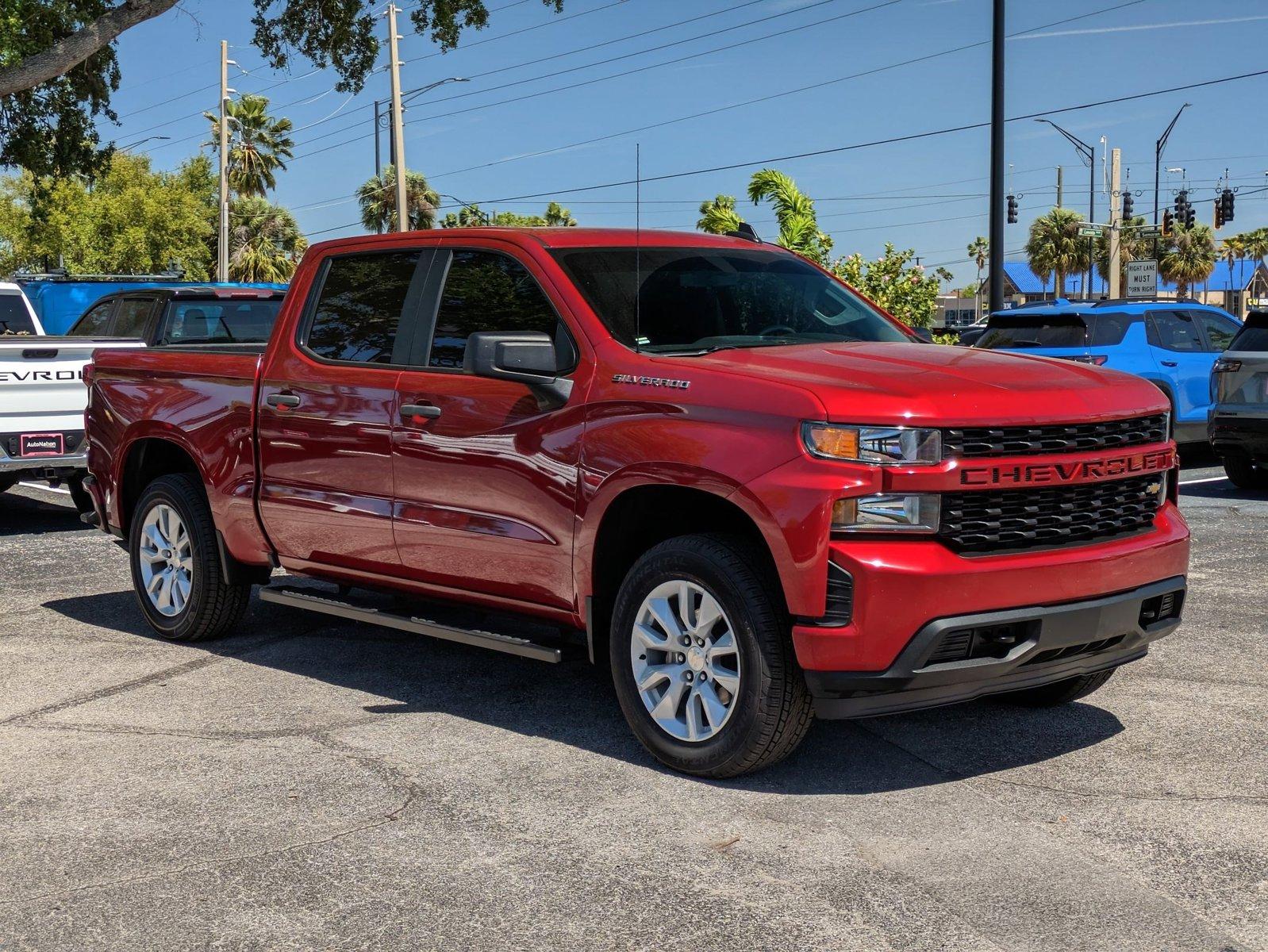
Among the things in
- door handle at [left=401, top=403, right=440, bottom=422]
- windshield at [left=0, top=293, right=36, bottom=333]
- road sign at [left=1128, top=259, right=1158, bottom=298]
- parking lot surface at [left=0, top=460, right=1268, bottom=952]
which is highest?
road sign at [left=1128, top=259, right=1158, bottom=298]

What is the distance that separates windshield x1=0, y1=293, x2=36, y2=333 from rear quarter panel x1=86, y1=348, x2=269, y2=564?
7903 mm

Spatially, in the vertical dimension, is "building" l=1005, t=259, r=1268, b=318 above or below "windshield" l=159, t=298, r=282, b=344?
Answer: above

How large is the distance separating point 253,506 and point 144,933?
3290mm

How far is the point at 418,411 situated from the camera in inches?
239

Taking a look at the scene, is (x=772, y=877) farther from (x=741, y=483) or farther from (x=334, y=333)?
(x=334, y=333)

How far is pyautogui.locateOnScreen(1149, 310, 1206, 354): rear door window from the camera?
15484 millimetres

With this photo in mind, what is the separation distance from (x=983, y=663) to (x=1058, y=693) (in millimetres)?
1423

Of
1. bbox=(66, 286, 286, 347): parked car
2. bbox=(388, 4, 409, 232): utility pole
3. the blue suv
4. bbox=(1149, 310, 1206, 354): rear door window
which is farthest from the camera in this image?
bbox=(388, 4, 409, 232): utility pole

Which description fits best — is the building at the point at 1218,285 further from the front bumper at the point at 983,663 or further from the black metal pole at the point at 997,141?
the front bumper at the point at 983,663

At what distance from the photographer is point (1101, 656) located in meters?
5.22

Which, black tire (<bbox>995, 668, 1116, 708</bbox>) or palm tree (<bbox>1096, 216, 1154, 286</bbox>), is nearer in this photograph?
black tire (<bbox>995, 668, 1116, 708</bbox>)

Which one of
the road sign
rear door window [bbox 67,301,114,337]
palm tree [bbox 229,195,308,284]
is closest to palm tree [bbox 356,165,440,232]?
palm tree [bbox 229,195,308,284]

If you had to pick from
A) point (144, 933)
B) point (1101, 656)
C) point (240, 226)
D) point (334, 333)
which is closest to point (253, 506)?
point (334, 333)

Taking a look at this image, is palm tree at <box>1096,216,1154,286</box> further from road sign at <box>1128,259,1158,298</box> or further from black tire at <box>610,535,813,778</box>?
black tire at <box>610,535,813,778</box>
